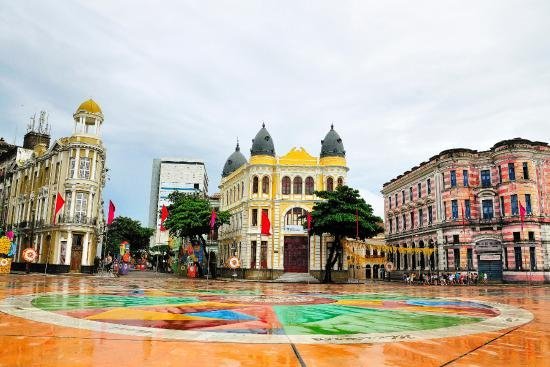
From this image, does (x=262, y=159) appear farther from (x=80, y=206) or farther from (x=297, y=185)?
(x=80, y=206)

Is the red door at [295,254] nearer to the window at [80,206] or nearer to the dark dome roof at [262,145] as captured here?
the dark dome roof at [262,145]

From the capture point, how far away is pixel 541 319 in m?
13.0

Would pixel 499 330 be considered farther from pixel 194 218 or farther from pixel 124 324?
pixel 194 218

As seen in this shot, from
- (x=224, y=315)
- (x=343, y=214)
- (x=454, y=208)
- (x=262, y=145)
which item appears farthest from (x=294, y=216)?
(x=224, y=315)

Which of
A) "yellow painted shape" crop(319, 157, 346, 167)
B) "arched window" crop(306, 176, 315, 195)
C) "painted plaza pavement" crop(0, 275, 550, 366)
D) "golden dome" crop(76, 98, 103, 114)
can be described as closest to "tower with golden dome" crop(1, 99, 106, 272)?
"golden dome" crop(76, 98, 103, 114)

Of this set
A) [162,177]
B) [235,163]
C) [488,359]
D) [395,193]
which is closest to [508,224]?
[395,193]

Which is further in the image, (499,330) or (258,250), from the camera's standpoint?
(258,250)

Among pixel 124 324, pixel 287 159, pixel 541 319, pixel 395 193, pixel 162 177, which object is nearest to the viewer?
pixel 124 324

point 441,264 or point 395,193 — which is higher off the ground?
point 395,193

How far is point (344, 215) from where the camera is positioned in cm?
3947

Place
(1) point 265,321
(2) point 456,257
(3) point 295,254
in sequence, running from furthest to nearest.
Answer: (3) point 295,254
(2) point 456,257
(1) point 265,321

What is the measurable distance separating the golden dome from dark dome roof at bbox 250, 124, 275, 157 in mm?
17814

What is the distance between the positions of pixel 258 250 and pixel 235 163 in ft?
65.5

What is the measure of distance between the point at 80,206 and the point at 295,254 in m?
23.9
